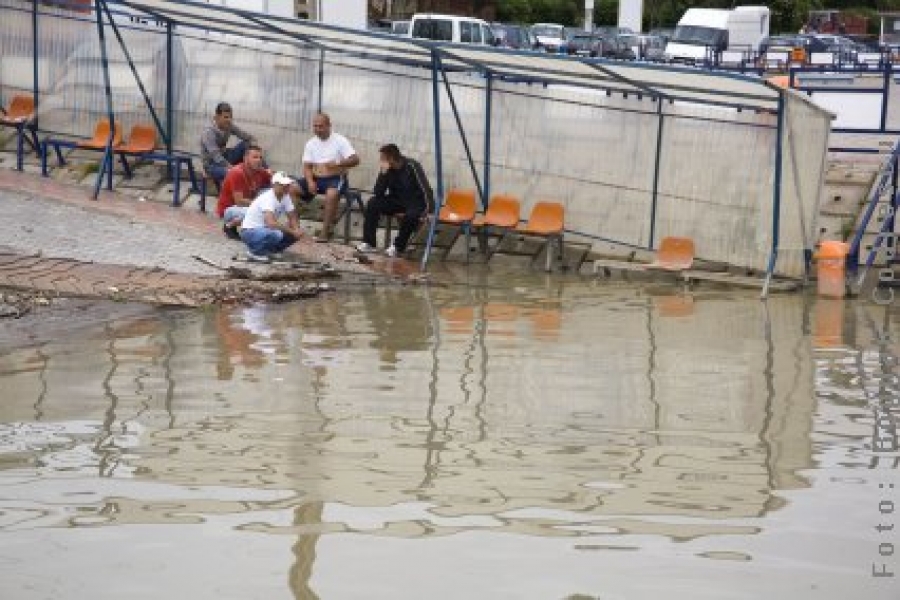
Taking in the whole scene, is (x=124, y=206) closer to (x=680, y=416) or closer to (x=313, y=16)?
(x=680, y=416)

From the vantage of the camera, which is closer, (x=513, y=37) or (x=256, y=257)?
(x=256, y=257)

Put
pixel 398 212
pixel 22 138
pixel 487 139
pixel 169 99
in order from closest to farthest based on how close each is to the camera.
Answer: pixel 398 212 → pixel 487 139 → pixel 169 99 → pixel 22 138

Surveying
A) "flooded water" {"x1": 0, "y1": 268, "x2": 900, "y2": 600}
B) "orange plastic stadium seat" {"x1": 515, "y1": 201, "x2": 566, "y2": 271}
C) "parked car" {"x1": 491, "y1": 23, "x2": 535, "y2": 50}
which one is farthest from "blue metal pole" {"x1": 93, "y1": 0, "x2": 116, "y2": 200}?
"parked car" {"x1": 491, "y1": 23, "x2": 535, "y2": 50}

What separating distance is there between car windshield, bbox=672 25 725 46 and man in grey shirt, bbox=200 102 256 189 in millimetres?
25139

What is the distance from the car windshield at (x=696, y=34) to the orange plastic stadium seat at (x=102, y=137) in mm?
24590

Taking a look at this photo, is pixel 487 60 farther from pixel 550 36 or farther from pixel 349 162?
pixel 550 36

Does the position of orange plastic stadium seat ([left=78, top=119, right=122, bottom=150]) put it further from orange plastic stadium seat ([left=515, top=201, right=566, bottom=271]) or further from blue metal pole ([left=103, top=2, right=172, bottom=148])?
orange plastic stadium seat ([left=515, top=201, right=566, bottom=271])

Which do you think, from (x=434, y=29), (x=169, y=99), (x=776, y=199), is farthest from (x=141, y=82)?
(x=434, y=29)

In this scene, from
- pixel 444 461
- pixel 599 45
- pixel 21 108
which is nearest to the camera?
pixel 444 461

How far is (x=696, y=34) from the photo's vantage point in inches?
1700

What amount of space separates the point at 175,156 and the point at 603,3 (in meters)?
46.1

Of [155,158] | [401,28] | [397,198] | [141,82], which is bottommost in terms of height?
[397,198]

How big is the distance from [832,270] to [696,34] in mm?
27996

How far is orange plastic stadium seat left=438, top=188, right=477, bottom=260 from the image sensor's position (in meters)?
18.2
